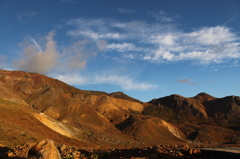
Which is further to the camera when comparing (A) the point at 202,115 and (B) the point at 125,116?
(A) the point at 202,115

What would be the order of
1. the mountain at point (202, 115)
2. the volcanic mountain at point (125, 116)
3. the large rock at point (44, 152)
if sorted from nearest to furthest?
the large rock at point (44, 152)
the volcanic mountain at point (125, 116)
the mountain at point (202, 115)

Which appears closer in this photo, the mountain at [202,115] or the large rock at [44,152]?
the large rock at [44,152]

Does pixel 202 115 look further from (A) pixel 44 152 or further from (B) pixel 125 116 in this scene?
(A) pixel 44 152

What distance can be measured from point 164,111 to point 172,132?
1535 inches

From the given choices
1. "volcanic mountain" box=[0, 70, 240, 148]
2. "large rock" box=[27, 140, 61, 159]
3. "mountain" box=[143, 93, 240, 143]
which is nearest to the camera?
"large rock" box=[27, 140, 61, 159]

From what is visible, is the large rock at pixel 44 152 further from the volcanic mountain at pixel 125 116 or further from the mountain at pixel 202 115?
the mountain at pixel 202 115

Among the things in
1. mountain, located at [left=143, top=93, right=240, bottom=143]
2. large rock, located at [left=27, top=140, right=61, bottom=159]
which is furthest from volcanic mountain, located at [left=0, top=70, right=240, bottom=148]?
large rock, located at [left=27, top=140, right=61, bottom=159]

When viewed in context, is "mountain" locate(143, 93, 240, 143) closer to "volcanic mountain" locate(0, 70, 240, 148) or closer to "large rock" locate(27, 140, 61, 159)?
"volcanic mountain" locate(0, 70, 240, 148)

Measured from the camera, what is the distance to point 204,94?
140 m

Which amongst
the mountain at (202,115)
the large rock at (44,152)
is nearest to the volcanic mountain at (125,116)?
the mountain at (202,115)

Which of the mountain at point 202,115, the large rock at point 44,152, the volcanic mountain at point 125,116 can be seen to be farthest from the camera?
the mountain at point 202,115

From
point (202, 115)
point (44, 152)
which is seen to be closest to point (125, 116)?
point (202, 115)

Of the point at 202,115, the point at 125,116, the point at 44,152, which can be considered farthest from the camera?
the point at 202,115

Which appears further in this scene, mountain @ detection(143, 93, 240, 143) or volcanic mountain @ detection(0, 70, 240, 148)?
mountain @ detection(143, 93, 240, 143)
